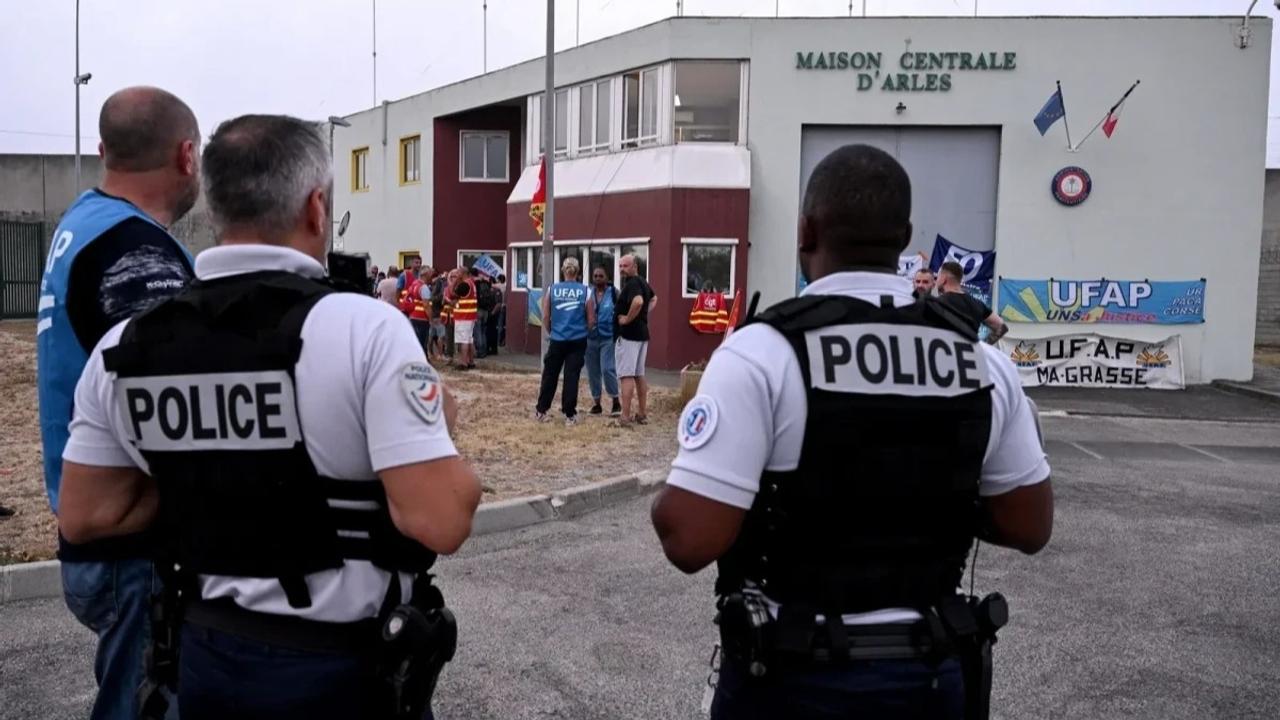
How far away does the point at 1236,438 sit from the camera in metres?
12.5

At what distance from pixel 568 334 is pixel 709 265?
8822 millimetres

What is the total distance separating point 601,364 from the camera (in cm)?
1240

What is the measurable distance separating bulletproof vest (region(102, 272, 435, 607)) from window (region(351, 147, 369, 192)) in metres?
30.7

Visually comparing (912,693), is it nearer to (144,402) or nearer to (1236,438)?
(144,402)

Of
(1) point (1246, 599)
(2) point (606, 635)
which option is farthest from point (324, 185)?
(1) point (1246, 599)

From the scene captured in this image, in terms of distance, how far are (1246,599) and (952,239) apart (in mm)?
14867

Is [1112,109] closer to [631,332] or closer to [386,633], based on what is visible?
[631,332]

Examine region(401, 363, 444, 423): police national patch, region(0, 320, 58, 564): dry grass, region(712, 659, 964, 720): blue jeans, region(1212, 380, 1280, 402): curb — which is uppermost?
region(401, 363, 444, 423): police national patch

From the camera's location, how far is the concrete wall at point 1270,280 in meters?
30.6

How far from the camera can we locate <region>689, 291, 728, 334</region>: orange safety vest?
20047 mm

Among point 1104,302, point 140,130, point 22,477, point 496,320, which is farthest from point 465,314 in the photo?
point 140,130

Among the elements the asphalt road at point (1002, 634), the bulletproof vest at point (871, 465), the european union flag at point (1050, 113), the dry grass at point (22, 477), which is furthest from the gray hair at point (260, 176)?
the european union flag at point (1050, 113)

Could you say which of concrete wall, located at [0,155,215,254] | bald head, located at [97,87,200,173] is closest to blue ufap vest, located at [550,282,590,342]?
bald head, located at [97,87,200,173]

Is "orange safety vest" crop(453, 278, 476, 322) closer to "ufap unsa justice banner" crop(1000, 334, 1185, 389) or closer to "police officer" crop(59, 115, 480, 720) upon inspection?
Result: "ufap unsa justice banner" crop(1000, 334, 1185, 389)
